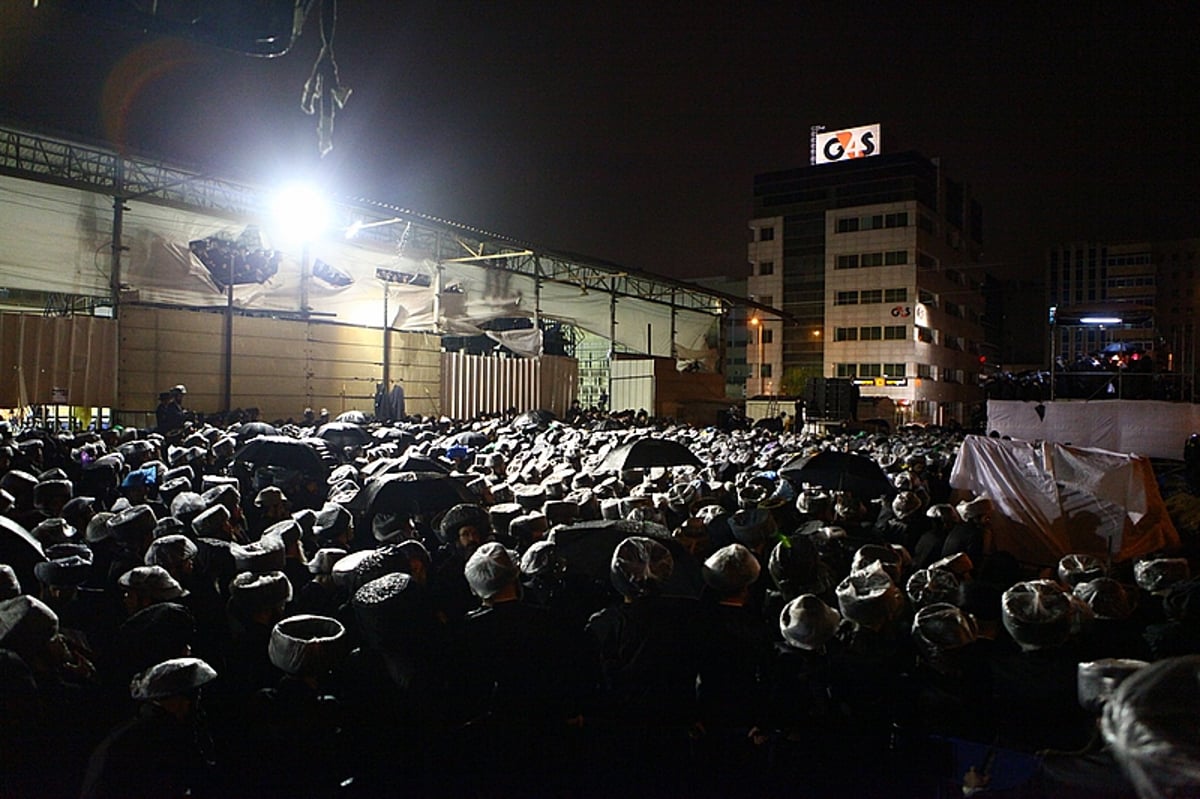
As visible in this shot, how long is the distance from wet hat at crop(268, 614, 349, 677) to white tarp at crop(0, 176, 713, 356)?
1645 centimetres

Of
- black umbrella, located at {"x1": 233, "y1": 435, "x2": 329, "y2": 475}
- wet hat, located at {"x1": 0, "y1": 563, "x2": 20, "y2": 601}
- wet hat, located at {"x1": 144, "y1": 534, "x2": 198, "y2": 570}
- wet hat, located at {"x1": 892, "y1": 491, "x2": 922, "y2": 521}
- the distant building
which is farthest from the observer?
the distant building

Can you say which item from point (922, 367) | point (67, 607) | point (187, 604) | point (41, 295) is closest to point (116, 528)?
point (67, 607)

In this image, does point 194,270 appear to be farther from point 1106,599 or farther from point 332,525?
point 1106,599

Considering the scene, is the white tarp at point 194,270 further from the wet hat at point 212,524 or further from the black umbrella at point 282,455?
the wet hat at point 212,524

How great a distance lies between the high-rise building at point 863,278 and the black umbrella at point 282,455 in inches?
2079

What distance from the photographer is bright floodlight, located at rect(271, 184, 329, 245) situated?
61.9 feet

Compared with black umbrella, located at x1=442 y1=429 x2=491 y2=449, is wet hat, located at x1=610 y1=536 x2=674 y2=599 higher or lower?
lower

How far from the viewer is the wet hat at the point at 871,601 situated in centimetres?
390

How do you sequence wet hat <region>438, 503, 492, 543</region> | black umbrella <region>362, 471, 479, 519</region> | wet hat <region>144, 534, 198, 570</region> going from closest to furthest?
wet hat <region>144, 534, 198, 570</region> < wet hat <region>438, 503, 492, 543</region> < black umbrella <region>362, 471, 479, 519</region>

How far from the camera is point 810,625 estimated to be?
12.7 feet

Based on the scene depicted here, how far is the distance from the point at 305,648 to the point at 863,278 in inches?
2528

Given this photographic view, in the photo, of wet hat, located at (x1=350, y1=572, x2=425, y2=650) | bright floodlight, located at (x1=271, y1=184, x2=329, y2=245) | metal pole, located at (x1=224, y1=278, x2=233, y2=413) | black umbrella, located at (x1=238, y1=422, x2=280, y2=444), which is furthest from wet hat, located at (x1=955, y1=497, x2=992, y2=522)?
metal pole, located at (x1=224, y1=278, x2=233, y2=413)

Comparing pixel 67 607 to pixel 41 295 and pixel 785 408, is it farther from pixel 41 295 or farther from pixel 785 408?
pixel 785 408

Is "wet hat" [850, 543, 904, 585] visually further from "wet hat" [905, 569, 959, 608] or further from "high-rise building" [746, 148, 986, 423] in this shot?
"high-rise building" [746, 148, 986, 423]
